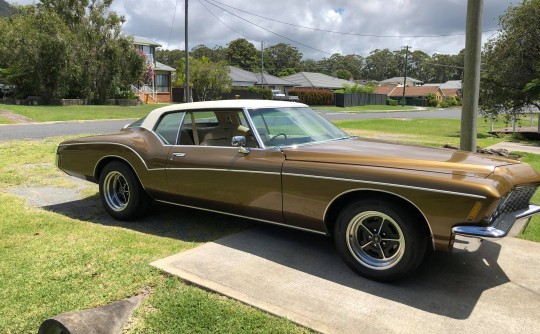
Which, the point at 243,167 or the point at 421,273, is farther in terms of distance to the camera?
the point at 243,167

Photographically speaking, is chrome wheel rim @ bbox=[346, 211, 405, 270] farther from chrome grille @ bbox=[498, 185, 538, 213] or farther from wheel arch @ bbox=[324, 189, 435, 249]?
chrome grille @ bbox=[498, 185, 538, 213]

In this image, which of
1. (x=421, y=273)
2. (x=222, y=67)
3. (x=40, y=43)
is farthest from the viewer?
(x=222, y=67)

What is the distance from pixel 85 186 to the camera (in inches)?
288

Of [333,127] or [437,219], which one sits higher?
[333,127]

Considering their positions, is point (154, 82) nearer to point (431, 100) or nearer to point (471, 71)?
point (471, 71)

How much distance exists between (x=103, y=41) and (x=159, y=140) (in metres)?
31.1

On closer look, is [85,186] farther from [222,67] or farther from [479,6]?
[222,67]

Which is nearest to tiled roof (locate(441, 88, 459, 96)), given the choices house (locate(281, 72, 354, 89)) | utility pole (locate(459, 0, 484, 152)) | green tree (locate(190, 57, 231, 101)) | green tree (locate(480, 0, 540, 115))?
house (locate(281, 72, 354, 89))

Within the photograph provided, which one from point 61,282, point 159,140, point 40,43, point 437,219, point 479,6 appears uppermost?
point 40,43

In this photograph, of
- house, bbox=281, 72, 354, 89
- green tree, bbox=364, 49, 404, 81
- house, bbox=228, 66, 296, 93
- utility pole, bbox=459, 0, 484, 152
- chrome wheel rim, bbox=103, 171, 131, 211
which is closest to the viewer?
chrome wheel rim, bbox=103, 171, 131, 211

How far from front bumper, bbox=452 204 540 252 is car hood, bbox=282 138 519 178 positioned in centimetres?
39

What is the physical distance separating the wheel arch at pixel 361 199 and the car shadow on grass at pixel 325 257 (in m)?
0.37

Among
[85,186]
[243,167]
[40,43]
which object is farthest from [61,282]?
[40,43]

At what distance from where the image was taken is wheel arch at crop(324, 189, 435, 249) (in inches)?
140
